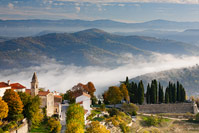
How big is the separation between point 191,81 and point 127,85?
8974cm

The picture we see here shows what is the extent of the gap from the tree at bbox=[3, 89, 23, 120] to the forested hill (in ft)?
374

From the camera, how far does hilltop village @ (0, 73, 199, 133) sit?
46.0 meters

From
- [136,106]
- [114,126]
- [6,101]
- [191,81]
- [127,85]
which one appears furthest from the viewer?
[191,81]

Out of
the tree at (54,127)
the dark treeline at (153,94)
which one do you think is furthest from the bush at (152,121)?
the tree at (54,127)

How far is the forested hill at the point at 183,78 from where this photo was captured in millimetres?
149913

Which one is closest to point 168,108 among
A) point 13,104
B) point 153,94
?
point 153,94

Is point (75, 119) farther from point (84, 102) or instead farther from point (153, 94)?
point (153, 94)

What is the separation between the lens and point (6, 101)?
46000mm

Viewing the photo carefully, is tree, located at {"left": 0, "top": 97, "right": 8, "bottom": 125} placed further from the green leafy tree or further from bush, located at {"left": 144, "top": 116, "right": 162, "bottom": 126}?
bush, located at {"left": 144, "top": 116, "right": 162, "bottom": 126}

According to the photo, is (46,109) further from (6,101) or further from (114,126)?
(114,126)

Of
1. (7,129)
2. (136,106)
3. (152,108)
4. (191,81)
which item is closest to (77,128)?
(7,129)

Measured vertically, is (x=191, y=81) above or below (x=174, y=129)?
above

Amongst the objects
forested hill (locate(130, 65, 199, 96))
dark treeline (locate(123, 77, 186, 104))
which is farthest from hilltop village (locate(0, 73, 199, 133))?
forested hill (locate(130, 65, 199, 96))

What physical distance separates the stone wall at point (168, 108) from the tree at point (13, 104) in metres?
31.8
